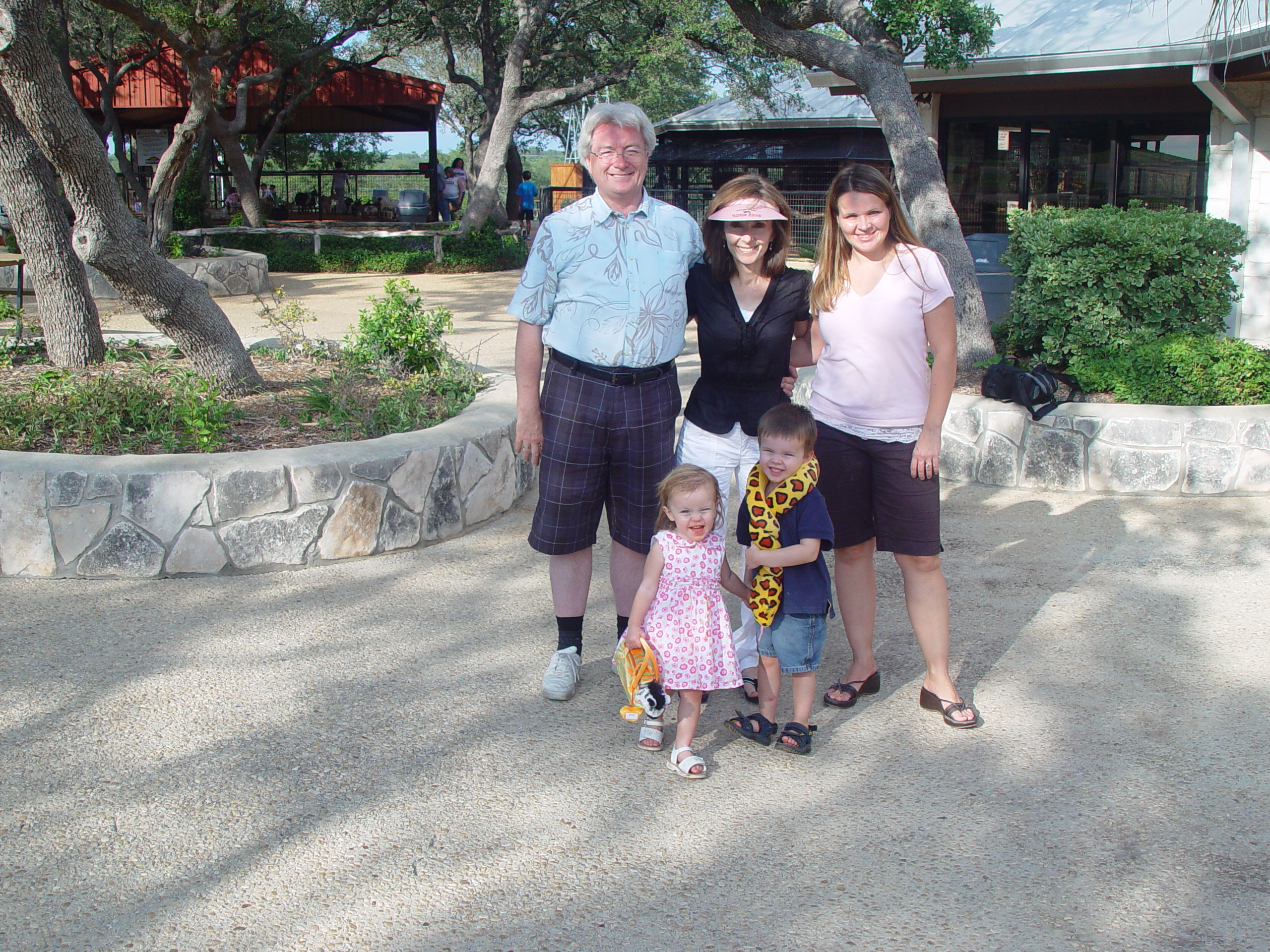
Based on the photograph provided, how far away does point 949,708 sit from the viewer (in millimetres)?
3279

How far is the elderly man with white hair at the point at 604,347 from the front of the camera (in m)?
3.20

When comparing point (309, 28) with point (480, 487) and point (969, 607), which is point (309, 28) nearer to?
point (480, 487)

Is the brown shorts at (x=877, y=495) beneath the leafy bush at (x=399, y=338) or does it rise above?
beneath

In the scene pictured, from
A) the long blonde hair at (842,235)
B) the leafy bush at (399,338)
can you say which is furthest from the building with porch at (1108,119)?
the long blonde hair at (842,235)

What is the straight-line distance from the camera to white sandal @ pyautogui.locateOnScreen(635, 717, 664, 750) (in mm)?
3125

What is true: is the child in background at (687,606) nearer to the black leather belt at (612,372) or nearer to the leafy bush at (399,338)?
the black leather belt at (612,372)

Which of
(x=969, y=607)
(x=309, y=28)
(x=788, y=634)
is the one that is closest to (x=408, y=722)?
(x=788, y=634)

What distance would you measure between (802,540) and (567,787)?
0.92m

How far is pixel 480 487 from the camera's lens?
5125mm

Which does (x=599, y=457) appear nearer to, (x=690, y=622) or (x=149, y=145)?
(x=690, y=622)

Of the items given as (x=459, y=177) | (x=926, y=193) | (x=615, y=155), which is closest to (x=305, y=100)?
(x=459, y=177)

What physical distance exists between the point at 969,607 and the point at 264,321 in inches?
341

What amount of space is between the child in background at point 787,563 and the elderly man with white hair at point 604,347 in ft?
1.27

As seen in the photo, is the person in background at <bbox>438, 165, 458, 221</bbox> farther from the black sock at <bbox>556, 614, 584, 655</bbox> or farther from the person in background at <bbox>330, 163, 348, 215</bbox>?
the black sock at <bbox>556, 614, 584, 655</bbox>
